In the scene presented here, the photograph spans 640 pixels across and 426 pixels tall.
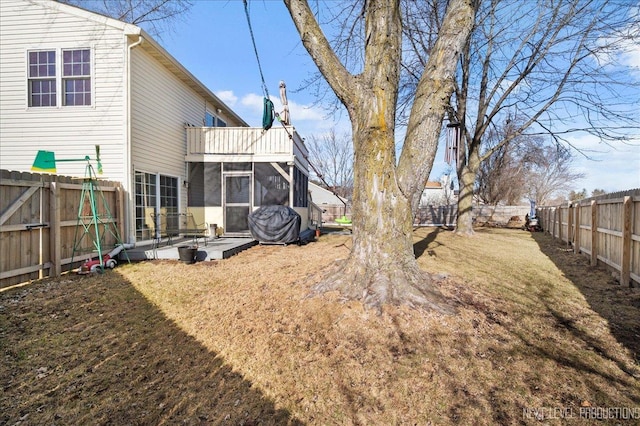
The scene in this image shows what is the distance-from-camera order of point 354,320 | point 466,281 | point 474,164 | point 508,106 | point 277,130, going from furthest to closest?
point 474,164
point 508,106
point 277,130
point 466,281
point 354,320

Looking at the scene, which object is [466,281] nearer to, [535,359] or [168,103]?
[535,359]

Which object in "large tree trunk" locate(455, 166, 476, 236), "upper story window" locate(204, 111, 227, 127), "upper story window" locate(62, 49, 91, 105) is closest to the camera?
"upper story window" locate(62, 49, 91, 105)

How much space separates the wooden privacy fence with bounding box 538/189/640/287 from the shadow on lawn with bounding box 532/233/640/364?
0.25m

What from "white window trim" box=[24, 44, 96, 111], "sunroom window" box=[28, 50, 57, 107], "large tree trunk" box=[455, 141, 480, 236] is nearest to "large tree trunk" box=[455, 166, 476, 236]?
"large tree trunk" box=[455, 141, 480, 236]

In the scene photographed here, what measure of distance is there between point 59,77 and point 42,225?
4.34 metres

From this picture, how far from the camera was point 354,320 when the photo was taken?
329cm

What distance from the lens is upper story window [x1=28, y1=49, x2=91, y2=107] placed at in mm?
7520

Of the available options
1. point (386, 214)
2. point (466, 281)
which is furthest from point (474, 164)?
point (386, 214)

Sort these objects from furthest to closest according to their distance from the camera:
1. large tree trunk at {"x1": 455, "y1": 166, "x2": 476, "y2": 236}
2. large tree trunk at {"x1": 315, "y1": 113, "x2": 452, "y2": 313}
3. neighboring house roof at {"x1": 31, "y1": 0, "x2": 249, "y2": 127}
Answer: large tree trunk at {"x1": 455, "y1": 166, "x2": 476, "y2": 236} < neighboring house roof at {"x1": 31, "y1": 0, "x2": 249, "y2": 127} < large tree trunk at {"x1": 315, "y1": 113, "x2": 452, "y2": 313}

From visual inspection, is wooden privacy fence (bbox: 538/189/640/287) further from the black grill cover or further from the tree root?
the black grill cover

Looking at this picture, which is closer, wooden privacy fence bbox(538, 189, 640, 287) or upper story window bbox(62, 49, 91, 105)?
wooden privacy fence bbox(538, 189, 640, 287)

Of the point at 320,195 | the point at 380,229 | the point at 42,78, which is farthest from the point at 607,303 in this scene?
the point at 320,195

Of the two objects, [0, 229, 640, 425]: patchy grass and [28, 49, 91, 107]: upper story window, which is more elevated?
[28, 49, 91, 107]: upper story window

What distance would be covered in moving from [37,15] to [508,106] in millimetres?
15061
